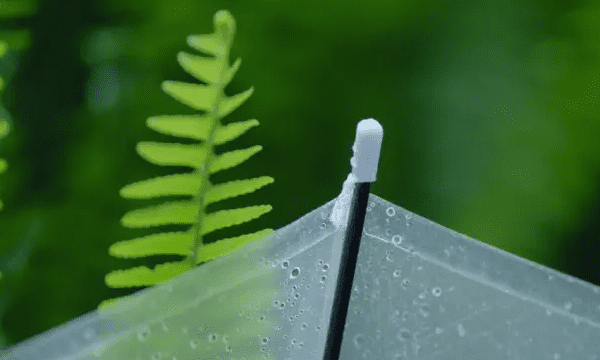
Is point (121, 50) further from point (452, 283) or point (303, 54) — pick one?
point (452, 283)

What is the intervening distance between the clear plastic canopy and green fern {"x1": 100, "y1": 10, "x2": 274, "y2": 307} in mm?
61

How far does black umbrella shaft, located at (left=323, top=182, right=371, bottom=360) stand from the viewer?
0.32 meters

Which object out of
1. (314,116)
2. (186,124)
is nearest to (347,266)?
(186,124)

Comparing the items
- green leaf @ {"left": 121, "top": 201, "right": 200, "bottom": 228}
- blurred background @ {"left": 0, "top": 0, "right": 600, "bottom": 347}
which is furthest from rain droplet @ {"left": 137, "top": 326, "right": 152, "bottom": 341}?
blurred background @ {"left": 0, "top": 0, "right": 600, "bottom": 347}

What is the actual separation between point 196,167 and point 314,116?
0.32 meters

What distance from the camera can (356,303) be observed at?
0.39 metres

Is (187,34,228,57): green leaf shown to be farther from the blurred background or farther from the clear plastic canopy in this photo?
the blurred background

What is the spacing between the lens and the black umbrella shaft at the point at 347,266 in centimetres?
32

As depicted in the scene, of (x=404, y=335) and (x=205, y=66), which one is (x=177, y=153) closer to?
(x=205, y=66)

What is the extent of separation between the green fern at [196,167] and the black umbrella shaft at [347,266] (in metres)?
0.08

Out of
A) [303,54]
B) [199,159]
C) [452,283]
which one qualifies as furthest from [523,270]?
[303,54]

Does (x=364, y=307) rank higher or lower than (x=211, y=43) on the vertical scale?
lower

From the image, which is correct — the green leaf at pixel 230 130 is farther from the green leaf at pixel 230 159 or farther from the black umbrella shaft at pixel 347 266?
the black umbrella shaft at pixel 347 266

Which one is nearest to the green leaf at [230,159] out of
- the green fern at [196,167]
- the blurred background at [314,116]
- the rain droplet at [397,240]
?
the green fern at [196,167]
